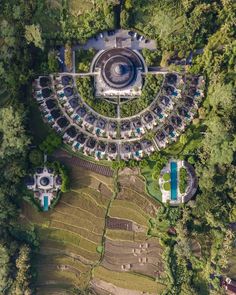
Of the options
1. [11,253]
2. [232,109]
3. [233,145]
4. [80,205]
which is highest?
[232,109]

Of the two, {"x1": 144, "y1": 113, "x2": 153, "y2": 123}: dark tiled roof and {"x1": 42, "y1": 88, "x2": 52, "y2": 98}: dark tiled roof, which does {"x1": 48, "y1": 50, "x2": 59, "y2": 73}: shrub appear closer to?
{"x1": 42, "y1": 88, "x2": 52, "y2": 98}: dark tiled roof

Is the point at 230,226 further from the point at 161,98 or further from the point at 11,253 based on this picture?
the point at 11,253

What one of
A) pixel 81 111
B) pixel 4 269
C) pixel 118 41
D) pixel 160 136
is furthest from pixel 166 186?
pixel 4 269

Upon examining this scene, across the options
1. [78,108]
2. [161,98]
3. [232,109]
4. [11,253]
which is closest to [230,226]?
[232,109]

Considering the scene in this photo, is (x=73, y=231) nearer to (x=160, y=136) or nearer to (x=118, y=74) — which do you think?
(x=160, y=136)

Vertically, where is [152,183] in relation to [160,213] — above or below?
above

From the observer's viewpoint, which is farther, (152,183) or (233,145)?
(152,183)

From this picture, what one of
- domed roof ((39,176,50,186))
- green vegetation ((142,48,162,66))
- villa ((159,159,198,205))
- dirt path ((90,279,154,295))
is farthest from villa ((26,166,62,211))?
green vegetation ((142,48,162,66))
